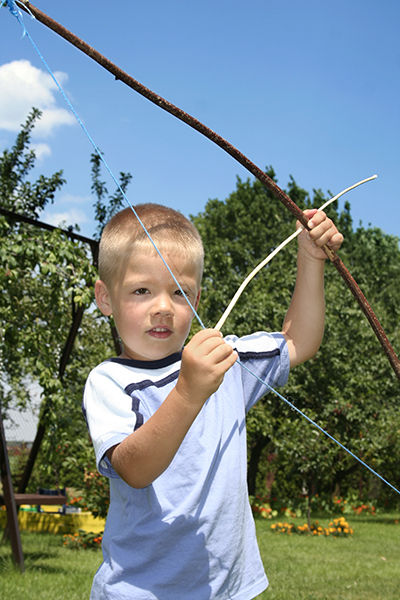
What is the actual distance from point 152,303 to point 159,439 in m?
0.48

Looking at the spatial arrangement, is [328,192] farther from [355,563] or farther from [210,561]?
[210,561]

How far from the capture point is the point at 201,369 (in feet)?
3.87

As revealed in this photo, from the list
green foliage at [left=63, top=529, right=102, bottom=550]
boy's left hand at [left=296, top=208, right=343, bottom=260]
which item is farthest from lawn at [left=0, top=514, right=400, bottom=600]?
boy's left hand at [left=296, top=208, right=343, bottom=260]

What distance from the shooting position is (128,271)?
161 centimetres

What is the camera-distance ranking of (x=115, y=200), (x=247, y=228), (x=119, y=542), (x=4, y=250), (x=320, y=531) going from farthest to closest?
1. (x=247, y=228)
2. (x=320, y=531)
3. (x=115, y=200)
4. (x=4, y=250)
5. (x=119, y=542)

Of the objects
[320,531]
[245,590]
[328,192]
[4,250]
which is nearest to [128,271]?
[245,590]

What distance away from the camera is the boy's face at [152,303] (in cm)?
157

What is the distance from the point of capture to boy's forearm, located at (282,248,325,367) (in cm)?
189

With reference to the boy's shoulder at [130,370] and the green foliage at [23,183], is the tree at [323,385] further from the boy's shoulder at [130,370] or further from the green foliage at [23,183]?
the boy's shoulder at [130,370]

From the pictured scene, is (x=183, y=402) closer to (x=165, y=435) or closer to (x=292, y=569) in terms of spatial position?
(x=165, y=435)

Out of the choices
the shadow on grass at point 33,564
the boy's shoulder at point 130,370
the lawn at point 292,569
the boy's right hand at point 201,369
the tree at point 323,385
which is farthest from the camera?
the tree at point 323,385

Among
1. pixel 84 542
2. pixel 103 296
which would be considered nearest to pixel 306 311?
pixel 103 296

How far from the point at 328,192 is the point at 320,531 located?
14.6 metres

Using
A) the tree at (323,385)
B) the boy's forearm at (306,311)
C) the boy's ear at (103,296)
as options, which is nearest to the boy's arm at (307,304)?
the boy's forearm at (306,311)
